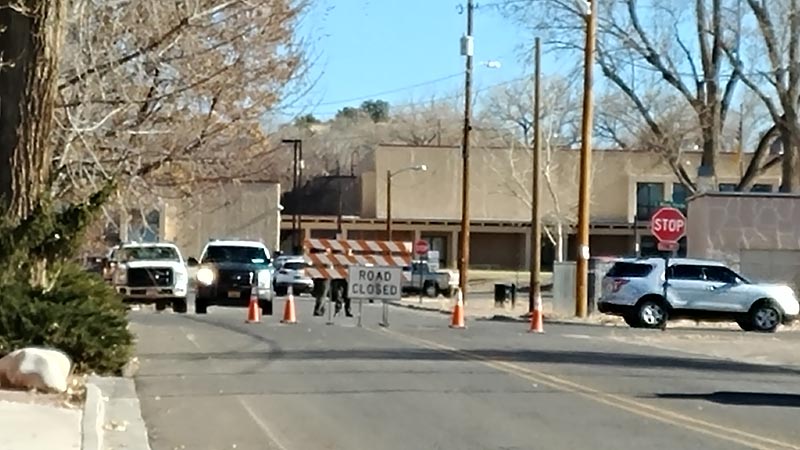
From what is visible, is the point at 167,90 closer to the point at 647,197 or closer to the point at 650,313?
the point at 650,313

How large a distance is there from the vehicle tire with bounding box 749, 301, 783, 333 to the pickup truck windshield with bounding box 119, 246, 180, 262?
577 inches

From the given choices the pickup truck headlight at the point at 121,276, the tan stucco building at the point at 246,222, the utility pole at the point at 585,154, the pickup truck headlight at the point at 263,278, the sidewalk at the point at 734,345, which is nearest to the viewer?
the sidewalk at the point at 734,345

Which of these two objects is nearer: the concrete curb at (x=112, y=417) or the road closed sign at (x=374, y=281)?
the concrete curb at (x=112, y=417)

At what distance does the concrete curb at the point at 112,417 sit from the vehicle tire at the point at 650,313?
20.8 m

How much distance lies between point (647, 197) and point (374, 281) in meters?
56.5

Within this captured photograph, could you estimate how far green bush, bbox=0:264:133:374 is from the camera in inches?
656

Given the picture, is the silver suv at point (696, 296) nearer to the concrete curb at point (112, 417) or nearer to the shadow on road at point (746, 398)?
the shadow on road at point (746, 398)

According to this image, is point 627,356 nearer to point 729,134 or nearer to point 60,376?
point 60,376

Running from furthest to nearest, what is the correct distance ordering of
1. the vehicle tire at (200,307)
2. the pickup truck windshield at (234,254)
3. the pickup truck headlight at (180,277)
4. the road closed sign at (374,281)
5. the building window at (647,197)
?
the building window at (647,197), the vehicle tire at (200,307), the pickup truck windshield at (234,254), the pickup truck headlight at (180,277), the road closed sign at (374,281)

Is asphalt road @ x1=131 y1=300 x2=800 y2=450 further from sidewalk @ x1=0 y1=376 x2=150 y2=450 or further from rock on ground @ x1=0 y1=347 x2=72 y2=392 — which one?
rock on ground @ x1=0 y1=347 x2=72 y2=392

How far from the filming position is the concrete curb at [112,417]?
40.0 ft

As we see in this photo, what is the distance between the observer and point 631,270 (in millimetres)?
36125

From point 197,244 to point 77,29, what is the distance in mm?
54900

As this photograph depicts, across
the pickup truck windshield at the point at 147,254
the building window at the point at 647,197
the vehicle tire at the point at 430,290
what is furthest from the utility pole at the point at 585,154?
the building window at the point at 647,197
